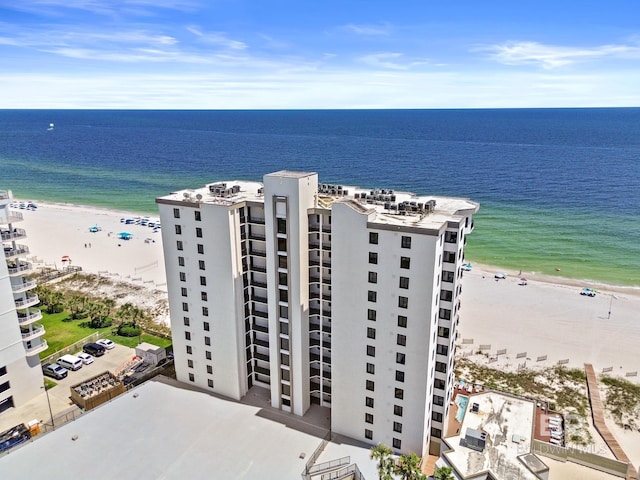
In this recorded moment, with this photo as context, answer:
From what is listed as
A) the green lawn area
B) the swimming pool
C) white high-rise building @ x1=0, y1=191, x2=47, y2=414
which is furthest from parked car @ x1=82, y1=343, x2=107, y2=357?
the swimming pool

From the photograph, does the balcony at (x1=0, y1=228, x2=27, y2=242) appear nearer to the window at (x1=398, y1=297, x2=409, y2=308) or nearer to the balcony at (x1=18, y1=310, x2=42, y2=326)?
the balcony at (x1=18, y1=310, x2=42, y2=326)

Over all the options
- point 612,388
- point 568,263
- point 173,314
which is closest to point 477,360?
point 612,388

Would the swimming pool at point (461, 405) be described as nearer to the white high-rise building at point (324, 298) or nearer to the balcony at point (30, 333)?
the white high-rise building at point (324, 298)

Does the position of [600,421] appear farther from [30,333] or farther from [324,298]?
[30,333]

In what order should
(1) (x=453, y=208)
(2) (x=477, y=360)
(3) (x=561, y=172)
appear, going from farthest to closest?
(3) (x=561, y=172) < (2) (x=477, y=360) < (1) (x=453, y=208)

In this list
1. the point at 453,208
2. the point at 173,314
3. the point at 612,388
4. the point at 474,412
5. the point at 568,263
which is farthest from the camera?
the point at 568,263

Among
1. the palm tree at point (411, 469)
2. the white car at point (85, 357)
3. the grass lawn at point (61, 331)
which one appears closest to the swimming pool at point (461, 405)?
the palm tree at point (411, 469)

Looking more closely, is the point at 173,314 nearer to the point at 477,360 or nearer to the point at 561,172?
the point at 477,360
